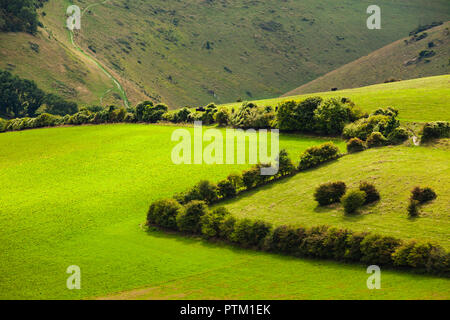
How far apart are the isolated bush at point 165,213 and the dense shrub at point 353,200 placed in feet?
52.5

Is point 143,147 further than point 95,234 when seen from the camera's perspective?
Yes

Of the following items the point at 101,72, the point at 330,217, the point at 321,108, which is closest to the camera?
the point at 330,217

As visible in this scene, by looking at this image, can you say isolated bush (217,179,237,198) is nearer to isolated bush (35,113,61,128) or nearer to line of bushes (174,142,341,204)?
line of bushes (174,142,341,204)

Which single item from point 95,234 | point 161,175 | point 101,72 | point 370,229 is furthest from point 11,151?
point 101,72

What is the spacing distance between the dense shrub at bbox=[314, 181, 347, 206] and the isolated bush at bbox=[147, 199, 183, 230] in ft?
44.2

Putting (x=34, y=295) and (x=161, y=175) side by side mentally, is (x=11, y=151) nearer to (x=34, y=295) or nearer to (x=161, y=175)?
(x=161, y=175)

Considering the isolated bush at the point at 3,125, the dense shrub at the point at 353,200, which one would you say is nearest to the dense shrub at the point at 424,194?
the dense shrub at the point at 353,200

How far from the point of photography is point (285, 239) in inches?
1480

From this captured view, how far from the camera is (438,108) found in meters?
70.6

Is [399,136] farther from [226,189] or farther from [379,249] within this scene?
[379,249]

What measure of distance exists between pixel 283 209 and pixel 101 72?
14581cm

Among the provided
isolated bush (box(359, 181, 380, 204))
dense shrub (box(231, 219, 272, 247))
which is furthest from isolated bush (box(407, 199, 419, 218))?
dense shrub (box(231, 219, 272, 247))

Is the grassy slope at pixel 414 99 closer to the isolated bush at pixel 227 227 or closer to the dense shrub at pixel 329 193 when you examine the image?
the dense shrub at pixel 329 193

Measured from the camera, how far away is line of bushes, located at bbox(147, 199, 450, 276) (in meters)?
30.6
